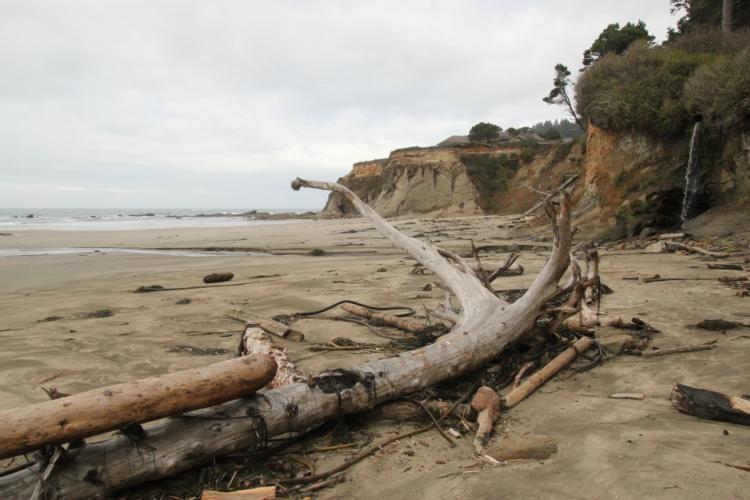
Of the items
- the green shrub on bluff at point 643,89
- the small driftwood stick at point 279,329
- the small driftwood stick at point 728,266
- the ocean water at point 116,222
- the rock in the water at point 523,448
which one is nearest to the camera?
the rock in the water at point 523,448

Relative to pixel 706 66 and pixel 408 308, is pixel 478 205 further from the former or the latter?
pixel 408 308

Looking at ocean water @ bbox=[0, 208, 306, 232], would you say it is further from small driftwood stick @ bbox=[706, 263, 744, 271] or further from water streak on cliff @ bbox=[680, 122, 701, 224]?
small driftwood stick @ bbox=[706, 263, 744, 271]

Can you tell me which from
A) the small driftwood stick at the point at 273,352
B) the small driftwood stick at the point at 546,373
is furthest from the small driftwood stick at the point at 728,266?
the small driftwood stick at the point at 273,352

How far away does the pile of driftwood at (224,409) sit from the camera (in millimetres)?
2018

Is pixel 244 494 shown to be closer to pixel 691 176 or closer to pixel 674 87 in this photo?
pixel 691 176

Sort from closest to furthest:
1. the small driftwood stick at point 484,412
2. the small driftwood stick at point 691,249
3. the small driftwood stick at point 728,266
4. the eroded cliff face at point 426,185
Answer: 1. the small driftwood stick at point 484,412
2. the small driftwood stick at point 728,266
3. the small driftwood stick at point 691,249
4. the eroded cliff face at point 426,185

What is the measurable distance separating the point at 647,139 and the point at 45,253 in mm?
19165

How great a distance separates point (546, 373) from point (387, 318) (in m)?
2.01

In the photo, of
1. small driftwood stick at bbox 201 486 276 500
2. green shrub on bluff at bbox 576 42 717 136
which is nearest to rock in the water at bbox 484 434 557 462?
small driftwood stick at bbox 201 486 276 500

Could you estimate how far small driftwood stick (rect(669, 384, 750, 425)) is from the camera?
99.1 inches

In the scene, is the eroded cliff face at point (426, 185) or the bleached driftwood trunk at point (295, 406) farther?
the eroded cliff face at point (426, 185)

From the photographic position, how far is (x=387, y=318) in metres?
5.12

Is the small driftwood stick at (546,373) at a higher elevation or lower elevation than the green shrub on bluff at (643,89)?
lower

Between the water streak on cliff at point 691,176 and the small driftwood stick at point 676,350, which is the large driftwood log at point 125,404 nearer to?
the small driftwood stick at point 676,350
